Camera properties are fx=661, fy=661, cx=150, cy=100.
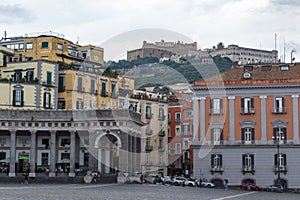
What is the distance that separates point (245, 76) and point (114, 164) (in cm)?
1814

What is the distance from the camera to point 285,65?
78062mm

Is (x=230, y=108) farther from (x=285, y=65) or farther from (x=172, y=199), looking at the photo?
(x=172, y=199)

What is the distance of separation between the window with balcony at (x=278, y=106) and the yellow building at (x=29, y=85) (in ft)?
89.5

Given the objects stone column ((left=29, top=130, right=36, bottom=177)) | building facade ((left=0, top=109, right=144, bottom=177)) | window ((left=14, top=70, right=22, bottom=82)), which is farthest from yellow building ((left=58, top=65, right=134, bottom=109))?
stone column ((left=29, top=130, right=36, bottom=177))

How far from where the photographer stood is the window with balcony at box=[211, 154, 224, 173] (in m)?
73.4

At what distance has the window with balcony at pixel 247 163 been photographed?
7281 cm

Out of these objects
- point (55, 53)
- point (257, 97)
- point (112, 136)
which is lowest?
point (112, 136)

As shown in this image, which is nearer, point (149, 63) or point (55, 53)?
point (149, 63)

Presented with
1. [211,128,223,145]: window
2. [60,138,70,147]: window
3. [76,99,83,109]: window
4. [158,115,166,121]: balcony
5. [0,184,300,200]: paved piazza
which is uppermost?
[76,99,83,109]: window

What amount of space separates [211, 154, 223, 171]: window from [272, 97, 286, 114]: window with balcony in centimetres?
791

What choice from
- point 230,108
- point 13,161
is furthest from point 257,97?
point 13,161

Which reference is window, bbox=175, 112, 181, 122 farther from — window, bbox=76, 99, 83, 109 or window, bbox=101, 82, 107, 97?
window, bbox=76, 99, 83, 109

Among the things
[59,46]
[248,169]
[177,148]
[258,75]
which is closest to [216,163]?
[248,169]

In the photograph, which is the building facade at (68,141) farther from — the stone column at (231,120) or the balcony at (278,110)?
the balcony at (278,110)
